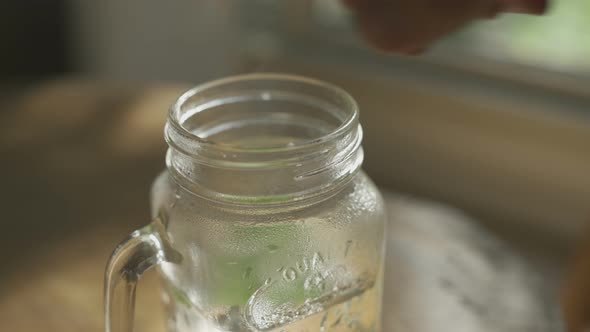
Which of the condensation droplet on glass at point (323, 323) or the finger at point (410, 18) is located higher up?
the finger at point (410, 18)

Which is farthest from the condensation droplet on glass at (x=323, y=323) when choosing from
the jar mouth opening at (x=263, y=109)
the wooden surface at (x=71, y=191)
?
the wooden surface at (x=71, y=191)

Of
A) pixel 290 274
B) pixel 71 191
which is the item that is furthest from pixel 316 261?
pixel 71 191

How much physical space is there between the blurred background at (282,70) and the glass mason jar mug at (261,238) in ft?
0.82

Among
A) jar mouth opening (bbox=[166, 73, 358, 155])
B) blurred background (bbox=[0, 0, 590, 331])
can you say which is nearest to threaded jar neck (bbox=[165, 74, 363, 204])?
jar mouth opening (bbox=[166, 73, 358, 155])

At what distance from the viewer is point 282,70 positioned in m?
1.23

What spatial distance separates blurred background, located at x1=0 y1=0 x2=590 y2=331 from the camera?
75 cm

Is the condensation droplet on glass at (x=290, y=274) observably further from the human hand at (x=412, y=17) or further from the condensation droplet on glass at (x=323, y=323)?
the human hand at (x=412, y=17)

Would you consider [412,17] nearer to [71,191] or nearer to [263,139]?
[263,139]

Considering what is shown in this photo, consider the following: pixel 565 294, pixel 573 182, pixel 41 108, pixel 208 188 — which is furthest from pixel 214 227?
pixel 573 182

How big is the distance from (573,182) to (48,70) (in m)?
1.04

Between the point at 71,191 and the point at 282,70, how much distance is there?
1.82 ft

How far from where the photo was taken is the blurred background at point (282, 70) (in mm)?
751

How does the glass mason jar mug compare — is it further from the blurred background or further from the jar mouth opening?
the blurred background

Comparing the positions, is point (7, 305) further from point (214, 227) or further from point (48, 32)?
point (48, 32)
